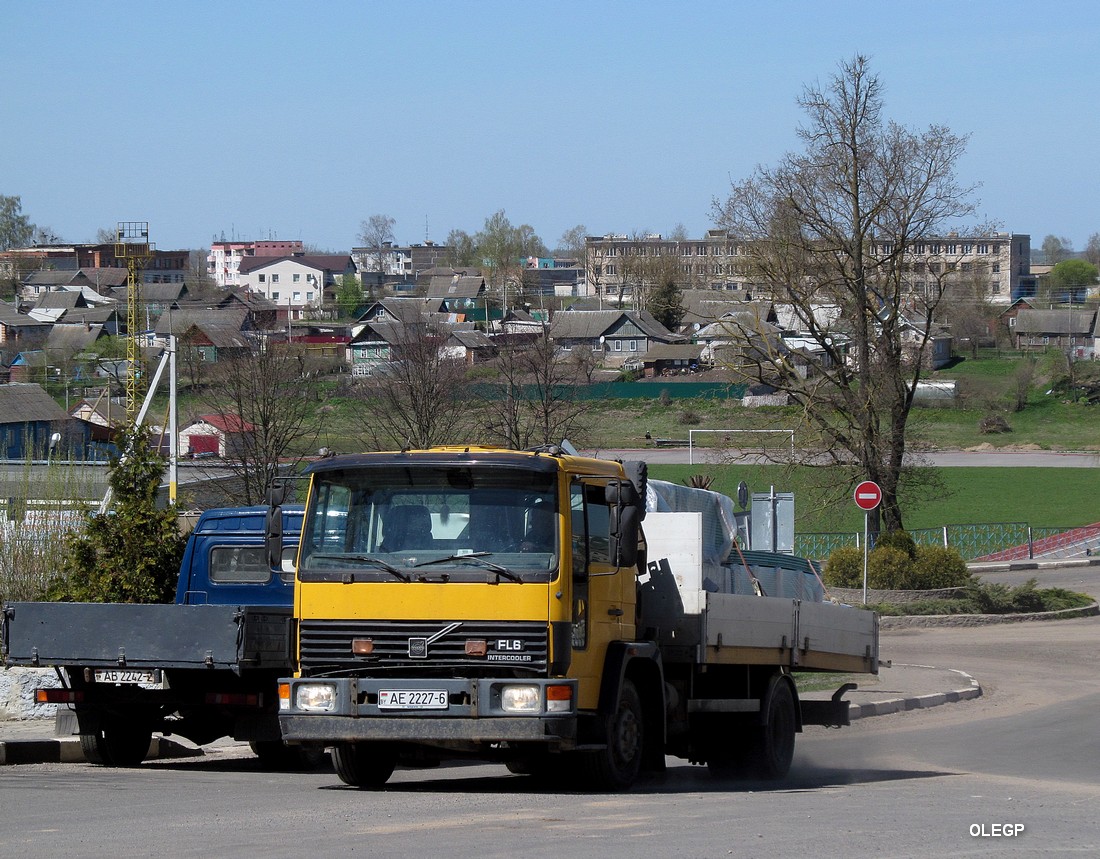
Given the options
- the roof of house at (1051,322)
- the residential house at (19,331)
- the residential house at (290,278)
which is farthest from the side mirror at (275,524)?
the residential house at (290,278)

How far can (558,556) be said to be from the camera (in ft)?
31.1

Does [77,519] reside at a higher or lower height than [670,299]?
lower

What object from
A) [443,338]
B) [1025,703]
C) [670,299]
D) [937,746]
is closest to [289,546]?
[937,746]

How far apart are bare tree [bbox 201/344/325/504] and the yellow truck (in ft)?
103

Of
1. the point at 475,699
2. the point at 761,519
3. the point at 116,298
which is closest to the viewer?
the point at 475,699

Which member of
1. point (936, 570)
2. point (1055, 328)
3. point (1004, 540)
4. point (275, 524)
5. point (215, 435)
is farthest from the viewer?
point (1055, 328)

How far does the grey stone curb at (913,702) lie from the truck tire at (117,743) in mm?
8549

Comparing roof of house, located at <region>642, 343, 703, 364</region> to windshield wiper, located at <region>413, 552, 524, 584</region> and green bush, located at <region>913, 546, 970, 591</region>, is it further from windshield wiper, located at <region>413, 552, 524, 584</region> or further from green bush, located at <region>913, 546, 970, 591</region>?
windshield wiper, located at <region>413, 552, 524, 584</region>

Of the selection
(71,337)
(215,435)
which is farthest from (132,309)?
(71,337)

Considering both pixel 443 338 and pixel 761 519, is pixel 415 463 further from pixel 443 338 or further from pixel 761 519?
pixel 443 338

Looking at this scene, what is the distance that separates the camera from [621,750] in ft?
33.1

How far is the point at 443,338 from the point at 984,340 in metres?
75.5

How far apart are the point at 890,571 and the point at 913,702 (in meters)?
13.6

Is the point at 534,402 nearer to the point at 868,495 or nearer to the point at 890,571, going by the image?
the point at 890,571
